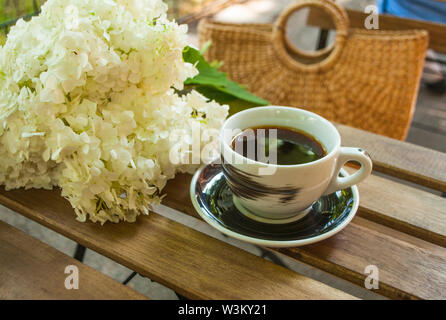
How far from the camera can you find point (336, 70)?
1.55 metres

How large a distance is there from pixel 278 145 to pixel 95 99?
27cm

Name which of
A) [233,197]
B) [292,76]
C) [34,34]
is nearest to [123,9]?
[34,34]

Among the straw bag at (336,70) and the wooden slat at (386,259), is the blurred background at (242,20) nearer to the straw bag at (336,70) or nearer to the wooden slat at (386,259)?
the straw bag at (336,70)

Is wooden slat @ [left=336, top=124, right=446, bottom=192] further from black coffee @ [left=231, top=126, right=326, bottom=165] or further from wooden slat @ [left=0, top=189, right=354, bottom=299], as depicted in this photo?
wooden slat @ [left=0, top=189, right=354, bottom=299]

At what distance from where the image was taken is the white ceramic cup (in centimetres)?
58

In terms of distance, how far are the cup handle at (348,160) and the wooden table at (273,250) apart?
2.7 inches

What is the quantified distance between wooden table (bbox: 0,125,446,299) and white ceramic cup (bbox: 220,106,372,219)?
0.22 ft

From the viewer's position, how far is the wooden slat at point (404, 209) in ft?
2.26

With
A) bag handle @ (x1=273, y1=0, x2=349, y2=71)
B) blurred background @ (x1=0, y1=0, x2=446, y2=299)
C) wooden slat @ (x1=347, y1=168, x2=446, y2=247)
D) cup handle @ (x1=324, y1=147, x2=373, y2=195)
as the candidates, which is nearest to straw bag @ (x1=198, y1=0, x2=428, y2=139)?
bag handle @ (x1=273, y1=0, x2=349, y2=71)

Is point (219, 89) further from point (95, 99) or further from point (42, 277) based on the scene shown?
point (42, 277)

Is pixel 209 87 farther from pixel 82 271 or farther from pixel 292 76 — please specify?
pixel 292 76

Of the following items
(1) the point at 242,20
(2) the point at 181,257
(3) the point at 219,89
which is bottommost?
(1) the point at 242,20

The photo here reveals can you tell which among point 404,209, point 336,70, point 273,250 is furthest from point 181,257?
point 336,70
